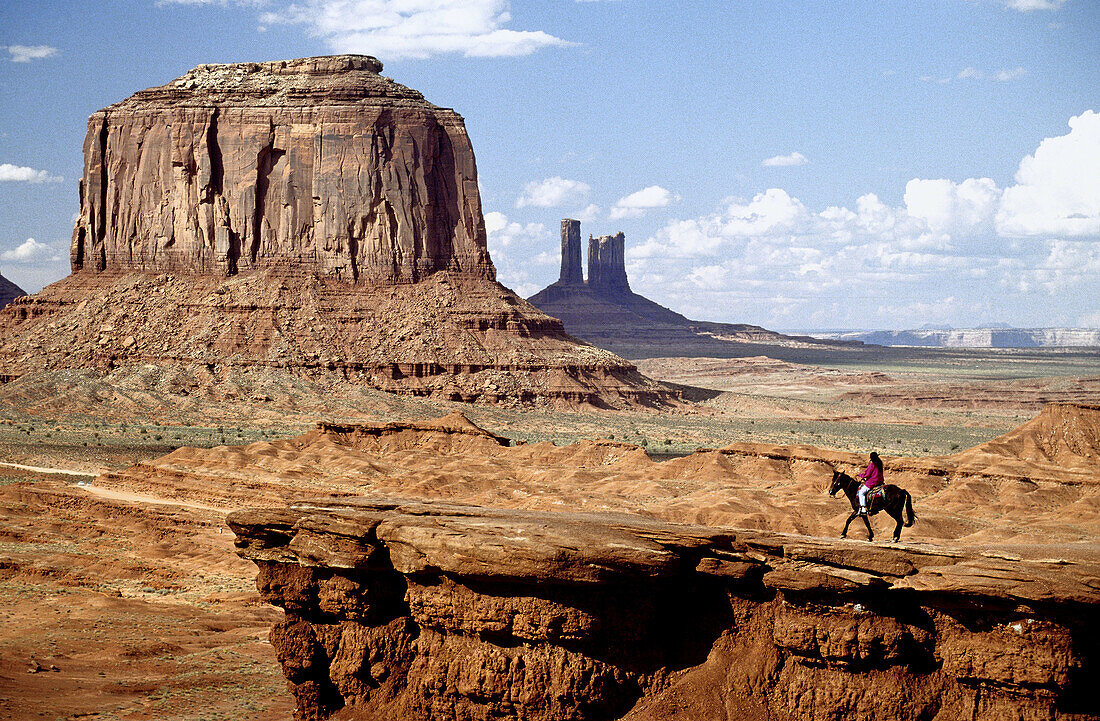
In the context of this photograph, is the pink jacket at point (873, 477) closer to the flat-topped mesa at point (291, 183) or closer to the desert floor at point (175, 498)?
the desert floor at point (175, 498)

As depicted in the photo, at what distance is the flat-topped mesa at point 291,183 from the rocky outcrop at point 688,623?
7476 centimetres

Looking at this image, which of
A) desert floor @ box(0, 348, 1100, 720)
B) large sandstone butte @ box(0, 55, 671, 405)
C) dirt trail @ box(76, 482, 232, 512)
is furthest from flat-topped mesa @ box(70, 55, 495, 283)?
dirt trail @ box(76, 482, 232, 512)

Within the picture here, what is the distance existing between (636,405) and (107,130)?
48027mm

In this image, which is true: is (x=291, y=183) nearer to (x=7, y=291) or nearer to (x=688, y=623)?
(x=7, y=291)

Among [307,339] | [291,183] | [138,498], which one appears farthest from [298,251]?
[138,498]

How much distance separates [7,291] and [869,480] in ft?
462

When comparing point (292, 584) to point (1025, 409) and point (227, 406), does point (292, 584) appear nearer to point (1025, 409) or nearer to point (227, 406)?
point (227, 406)

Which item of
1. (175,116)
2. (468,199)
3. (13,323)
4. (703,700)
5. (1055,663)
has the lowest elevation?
(703,700)

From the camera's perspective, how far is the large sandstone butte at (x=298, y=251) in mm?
82625

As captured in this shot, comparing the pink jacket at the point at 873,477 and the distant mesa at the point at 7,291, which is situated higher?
the distant mesa at the point at 7,291

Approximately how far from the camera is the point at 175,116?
299 ft

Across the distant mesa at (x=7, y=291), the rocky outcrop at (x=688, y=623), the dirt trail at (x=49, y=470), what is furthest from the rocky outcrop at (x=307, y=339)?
the rocky outcrop at (x=688, y=623)

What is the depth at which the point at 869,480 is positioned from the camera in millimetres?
15898

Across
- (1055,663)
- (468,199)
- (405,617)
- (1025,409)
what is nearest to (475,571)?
(405,617)
